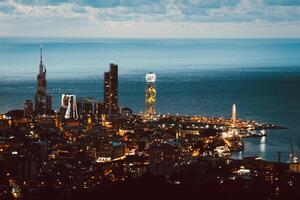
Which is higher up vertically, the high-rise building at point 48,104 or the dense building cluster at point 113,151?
the high-rise building at point 48,104

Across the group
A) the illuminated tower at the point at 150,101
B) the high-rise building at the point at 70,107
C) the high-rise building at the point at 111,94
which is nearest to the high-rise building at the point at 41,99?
the high-rise building at the point at 70,107

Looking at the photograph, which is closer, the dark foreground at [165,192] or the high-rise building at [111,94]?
the dark foreground at [165,192]

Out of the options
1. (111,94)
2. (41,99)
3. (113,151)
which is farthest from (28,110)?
(113,151)

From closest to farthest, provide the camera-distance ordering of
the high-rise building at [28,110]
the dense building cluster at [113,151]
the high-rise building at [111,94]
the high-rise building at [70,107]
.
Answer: the dense building cluster at [113,151]
the high-rise building at [28,110]
the high-rise building at [70,107]
the high-rise building at [111,94]

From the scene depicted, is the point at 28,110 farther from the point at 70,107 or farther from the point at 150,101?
the point at 150,101

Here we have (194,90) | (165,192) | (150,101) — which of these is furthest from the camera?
(194,90)

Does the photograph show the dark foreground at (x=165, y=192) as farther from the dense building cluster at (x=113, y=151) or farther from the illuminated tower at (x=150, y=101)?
the illuminated tower at (x=150, y=101)

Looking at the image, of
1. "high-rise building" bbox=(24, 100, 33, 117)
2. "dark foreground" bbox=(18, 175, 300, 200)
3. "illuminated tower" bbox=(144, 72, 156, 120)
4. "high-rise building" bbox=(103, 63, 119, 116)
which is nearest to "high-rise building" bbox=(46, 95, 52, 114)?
"high-rise building" bbox=(24, 100, 33, 117)
